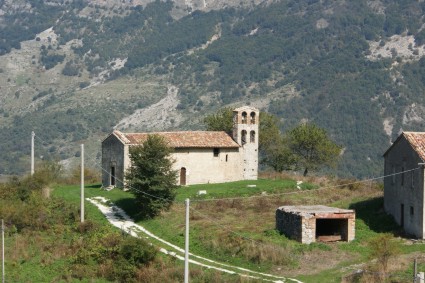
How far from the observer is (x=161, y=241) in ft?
184

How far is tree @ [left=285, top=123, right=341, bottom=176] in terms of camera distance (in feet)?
304

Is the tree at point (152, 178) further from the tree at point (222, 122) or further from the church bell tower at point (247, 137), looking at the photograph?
the tree at point (222, 122)

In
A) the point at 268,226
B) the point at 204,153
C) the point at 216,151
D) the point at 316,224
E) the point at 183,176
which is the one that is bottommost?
the point at 268,226

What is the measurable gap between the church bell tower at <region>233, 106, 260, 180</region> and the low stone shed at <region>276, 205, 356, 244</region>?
24.2 meters

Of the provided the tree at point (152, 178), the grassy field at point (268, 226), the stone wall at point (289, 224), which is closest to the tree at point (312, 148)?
the grassy field at point (268, 226)

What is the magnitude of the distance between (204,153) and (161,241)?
21.2 metres

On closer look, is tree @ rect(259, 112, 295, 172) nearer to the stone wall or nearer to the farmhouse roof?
the farmhouse roof

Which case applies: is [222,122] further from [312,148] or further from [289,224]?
[289,224]

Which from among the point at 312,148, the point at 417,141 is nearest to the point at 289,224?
the point at 417,141

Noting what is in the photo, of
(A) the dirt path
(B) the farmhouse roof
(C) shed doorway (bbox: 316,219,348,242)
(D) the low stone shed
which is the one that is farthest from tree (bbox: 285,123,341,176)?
(C) shed doorway (bbox: 316,219,348,242)

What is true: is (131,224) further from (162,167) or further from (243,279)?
(243,279)

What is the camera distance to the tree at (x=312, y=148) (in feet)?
304

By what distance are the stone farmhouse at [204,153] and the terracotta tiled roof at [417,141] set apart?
844 inches

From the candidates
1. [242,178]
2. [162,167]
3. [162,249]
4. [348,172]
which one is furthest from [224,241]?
[348,172]
